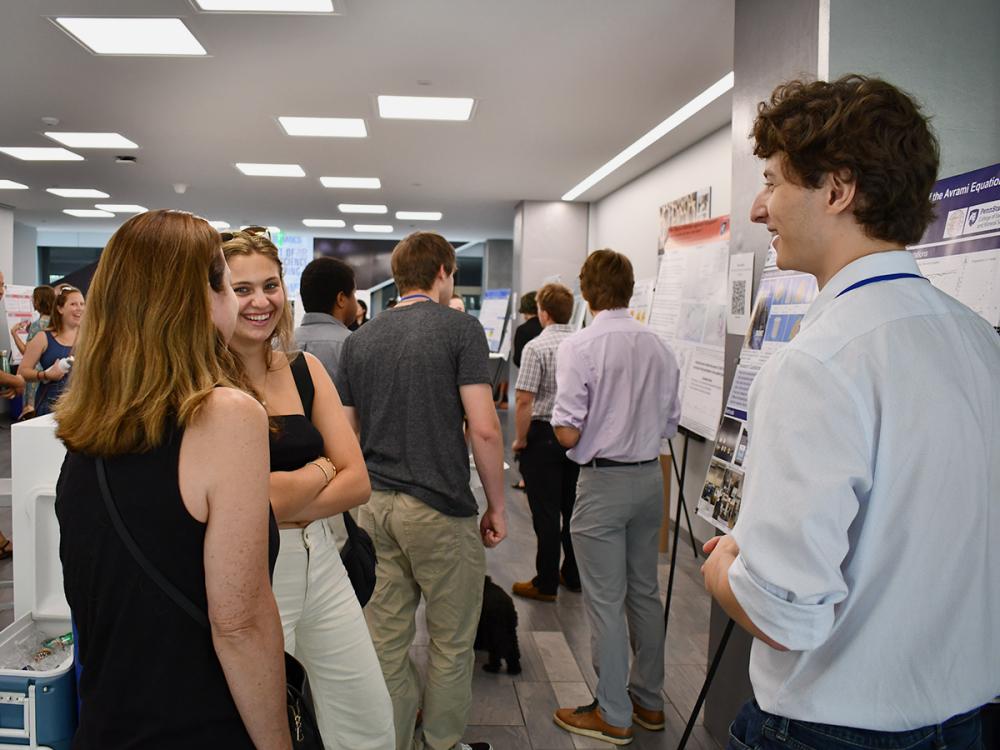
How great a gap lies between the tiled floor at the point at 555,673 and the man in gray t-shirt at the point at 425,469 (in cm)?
50

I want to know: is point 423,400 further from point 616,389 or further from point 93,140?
point 93,140

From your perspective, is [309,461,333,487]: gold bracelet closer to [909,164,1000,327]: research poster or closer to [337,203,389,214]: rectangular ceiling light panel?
[909,164,1000,327]: research poster

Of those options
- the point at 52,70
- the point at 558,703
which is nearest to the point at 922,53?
the point at 558,703

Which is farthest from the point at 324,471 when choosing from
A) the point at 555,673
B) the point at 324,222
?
the point at 324,222

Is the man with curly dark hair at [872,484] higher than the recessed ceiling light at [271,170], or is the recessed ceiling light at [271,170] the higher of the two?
the recessed ceiling light at [271,170]

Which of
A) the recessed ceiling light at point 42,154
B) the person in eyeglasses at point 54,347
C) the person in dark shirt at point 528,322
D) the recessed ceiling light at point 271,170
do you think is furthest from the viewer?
the recessed ceiling light at point 271,170

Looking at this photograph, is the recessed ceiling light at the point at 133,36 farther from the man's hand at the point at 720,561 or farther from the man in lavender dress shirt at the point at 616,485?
the man's hand at the point at 720,561

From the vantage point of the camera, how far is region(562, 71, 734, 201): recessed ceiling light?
16.0 ft

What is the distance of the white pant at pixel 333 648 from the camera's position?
1616mm

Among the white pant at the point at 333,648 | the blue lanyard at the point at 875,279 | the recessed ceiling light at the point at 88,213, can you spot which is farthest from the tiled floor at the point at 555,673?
the recessed ceiling light at the point at 88,213

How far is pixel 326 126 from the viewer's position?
614 cm

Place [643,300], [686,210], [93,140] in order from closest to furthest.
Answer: [643,300] < [686,210] < [93,140]

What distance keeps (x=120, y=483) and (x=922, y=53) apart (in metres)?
2.48

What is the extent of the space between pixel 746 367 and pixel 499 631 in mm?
1536
